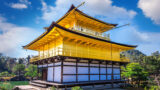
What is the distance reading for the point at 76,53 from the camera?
55.9ft

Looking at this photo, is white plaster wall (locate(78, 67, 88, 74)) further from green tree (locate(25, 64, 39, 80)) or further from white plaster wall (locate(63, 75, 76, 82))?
green tree (locate(25, 64, 39, 80))

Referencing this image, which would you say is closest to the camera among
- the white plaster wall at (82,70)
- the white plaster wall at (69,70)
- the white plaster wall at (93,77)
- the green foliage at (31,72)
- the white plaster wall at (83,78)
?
the white plaster wall at (69,70)

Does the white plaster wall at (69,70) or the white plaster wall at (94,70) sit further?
the white plaster wall at (94,70)

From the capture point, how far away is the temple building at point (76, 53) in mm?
15234

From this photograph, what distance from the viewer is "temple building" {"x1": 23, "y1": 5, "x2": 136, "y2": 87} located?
15.2 metres

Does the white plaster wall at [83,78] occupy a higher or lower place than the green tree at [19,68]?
higher

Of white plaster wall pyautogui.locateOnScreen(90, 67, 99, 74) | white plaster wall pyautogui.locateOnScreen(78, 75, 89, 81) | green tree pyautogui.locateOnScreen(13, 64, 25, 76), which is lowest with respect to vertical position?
green tree pyautogui.locateOnScreen(13, 64, 25, 76)

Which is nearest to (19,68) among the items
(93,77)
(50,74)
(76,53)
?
(50,74)

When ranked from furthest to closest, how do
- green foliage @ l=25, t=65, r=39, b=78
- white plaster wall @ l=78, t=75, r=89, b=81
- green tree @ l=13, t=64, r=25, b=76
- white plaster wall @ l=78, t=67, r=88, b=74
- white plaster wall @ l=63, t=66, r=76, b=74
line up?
1. green tree @ l=13, t=64, r=25, b=76
2. green foliage @ l=25, t=65, r=39, b=78
3. white plaster wall @ l=78, t=67, r=88, b=74
4. white plaster wall @ l=78, t=75, r=89, b=81
5. white plaster wall @ l=63, t=66, r=76, b=74

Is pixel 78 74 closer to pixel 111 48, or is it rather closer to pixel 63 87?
pixel 63 87

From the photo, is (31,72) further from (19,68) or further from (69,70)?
(69,70)

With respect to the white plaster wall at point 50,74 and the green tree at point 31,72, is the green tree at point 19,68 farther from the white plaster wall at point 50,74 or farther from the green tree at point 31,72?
the white plaster wall at point 50,74

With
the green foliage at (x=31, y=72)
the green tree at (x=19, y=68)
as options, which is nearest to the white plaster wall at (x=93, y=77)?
the green foliage at (x=31, y=72)

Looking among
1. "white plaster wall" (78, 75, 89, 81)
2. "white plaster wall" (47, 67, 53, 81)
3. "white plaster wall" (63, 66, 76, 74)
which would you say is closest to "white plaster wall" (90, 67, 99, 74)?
"white plaster wall" (78, 75, 89, 81)
